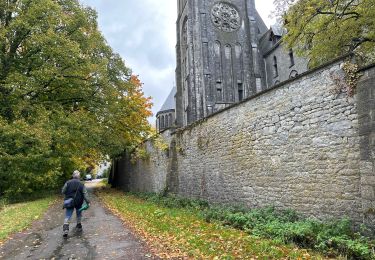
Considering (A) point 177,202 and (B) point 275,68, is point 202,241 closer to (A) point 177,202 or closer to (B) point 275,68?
(A) point 177,202

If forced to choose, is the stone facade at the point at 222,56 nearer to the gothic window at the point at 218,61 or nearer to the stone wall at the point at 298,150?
the gothic window at the point at 218,61

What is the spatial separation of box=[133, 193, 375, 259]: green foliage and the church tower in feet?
83.9

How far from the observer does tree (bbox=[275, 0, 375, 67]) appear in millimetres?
11547

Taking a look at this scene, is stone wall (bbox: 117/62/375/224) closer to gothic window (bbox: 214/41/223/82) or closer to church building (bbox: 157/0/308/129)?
church building (bbox: 157/0/308/129)

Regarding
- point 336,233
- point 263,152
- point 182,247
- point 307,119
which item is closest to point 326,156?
point 307,119

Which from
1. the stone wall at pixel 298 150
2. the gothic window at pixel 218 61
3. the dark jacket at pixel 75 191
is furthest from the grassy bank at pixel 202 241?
the gothic window at pixel 218 61

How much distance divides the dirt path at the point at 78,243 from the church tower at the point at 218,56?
25.7 metres

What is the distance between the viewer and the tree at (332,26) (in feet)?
37.9

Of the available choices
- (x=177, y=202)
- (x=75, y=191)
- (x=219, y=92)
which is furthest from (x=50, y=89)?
(x=219, y=92)

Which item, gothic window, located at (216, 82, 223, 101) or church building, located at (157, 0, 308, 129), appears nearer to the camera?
church building, located at (157, 0, 308, 129)

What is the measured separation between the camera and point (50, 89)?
18188 mm

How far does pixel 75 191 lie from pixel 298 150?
6.23 meters

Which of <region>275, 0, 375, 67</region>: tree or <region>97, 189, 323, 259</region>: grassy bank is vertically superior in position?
<region>275, 0, 375, 67</region>: tree

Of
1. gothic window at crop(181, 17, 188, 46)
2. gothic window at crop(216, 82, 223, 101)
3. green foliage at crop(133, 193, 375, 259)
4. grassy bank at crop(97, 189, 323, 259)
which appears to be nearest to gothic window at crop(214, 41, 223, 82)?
gothic window at crop(216, 82, 223, 101)
